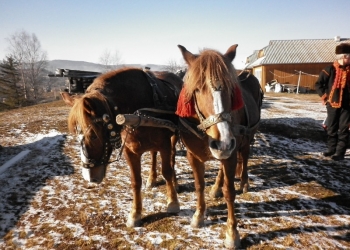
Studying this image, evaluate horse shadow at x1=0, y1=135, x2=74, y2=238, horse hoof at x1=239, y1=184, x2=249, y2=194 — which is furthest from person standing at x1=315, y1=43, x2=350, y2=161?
horse shadow at x1=0, y1=135, x2=74, y2=238

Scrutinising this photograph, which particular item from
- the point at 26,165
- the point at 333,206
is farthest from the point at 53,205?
the point at 333,206

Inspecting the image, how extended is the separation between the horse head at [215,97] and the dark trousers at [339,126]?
3.65 m

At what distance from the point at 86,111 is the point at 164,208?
6.70ft

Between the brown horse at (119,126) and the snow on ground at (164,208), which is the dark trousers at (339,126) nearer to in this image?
the snow on ground at (164,208)

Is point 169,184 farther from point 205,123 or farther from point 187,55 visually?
point 187,55

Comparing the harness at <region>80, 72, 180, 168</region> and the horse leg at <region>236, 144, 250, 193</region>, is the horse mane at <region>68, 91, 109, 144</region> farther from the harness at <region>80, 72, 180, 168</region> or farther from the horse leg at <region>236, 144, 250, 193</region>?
the horse leg at <region>236, 144, 250, 193</region>

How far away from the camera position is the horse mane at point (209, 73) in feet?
6.69

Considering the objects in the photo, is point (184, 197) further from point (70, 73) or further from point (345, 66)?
point (70, 73)

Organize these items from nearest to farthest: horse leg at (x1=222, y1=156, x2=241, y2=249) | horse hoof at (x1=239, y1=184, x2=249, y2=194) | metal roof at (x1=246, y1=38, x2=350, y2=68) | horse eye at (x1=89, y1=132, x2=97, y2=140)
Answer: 1. horse eye at (x1=89, y1=132, x2=97, y2=140)
2. horse leg at (x1=222, y1=156, x2=241, y2=249)
3. horse hoof at (x1=239, y1=184, x2=249, y2=194)
4. metal roof at (x1=246, y1=38, x2=350, y2=68)

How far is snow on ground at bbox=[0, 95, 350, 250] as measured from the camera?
2.67m

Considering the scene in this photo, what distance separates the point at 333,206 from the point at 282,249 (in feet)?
4.73

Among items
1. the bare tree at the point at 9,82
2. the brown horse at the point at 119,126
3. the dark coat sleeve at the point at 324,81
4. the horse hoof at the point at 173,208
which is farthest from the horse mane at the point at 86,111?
the bare tree at the point at 9,82

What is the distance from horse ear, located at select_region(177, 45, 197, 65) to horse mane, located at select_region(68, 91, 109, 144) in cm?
101

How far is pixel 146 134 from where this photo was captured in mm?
2793
